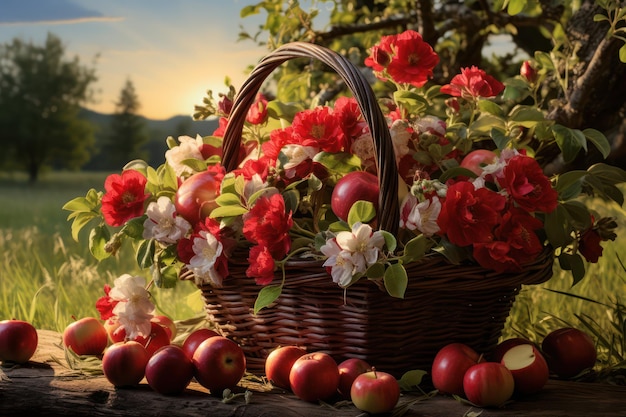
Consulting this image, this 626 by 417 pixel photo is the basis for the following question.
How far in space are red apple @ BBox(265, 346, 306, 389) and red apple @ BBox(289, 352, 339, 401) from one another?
6 cm

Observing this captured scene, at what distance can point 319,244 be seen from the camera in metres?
1.31

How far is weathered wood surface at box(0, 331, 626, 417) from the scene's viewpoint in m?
1.28

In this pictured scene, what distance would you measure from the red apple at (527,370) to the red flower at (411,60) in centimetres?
55

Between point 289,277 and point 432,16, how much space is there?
1.32 m

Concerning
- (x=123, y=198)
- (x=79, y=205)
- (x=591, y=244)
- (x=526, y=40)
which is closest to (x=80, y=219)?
(x=79, y=205)

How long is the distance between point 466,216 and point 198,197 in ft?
1.71

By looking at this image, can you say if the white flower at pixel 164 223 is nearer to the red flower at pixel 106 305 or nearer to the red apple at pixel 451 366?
the red flower at pixel 106 305

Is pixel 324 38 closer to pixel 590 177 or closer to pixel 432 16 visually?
pixel 432 16

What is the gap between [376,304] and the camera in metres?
1.35

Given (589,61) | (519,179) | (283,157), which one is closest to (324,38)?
(589,61)

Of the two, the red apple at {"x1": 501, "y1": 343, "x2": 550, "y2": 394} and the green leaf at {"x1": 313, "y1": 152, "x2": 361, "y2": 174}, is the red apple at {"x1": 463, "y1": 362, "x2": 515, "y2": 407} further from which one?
the green leaf at {"x1": 313, "y1": 152, "x2": 361, "y2": 174}

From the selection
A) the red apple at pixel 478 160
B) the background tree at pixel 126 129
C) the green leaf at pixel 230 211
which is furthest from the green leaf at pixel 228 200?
the background tree at pixel 126 129

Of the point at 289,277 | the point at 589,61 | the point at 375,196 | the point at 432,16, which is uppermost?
the point at 432,16

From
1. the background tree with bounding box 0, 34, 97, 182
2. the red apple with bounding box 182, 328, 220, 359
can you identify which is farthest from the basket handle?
the background tree with bounding box 0, 34, 97, 182
